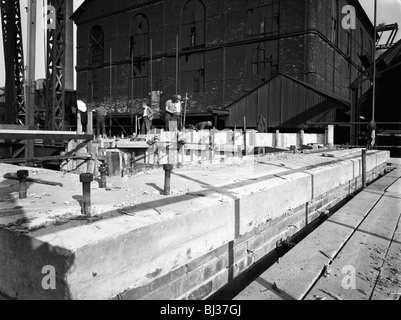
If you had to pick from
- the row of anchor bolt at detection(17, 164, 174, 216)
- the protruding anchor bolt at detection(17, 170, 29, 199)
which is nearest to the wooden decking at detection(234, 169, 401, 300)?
the row of anchor bolt at detection(17, 164, 174, 216)

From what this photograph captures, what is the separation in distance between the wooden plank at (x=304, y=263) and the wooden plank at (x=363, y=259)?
0.29ft

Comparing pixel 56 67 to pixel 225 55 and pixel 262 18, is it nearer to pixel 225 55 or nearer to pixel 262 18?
pixel 225 55

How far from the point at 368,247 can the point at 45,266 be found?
129 inches

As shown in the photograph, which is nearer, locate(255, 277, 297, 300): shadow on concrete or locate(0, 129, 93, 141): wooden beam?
locate(255, 277, 297, 300): shadow on concrete

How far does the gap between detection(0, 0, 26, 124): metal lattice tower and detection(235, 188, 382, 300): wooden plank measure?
14937mm

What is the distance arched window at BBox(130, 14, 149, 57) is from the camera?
32.4 m

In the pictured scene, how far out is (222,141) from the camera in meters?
12.9

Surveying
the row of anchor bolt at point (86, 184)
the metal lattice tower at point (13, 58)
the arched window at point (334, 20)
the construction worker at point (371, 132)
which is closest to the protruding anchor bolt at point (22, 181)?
the row of anchor bolt at point (86, 184)

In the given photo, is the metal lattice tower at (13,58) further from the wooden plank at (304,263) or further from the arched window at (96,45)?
the arched window at (96,45)

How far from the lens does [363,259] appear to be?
11.2 ft

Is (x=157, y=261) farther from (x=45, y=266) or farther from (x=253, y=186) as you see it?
(x=253, y=186)

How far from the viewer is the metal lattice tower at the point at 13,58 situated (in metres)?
14.5

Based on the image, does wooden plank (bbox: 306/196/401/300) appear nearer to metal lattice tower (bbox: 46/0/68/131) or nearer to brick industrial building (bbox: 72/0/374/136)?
brick industrial building (bbox: 72/0/374/136)
